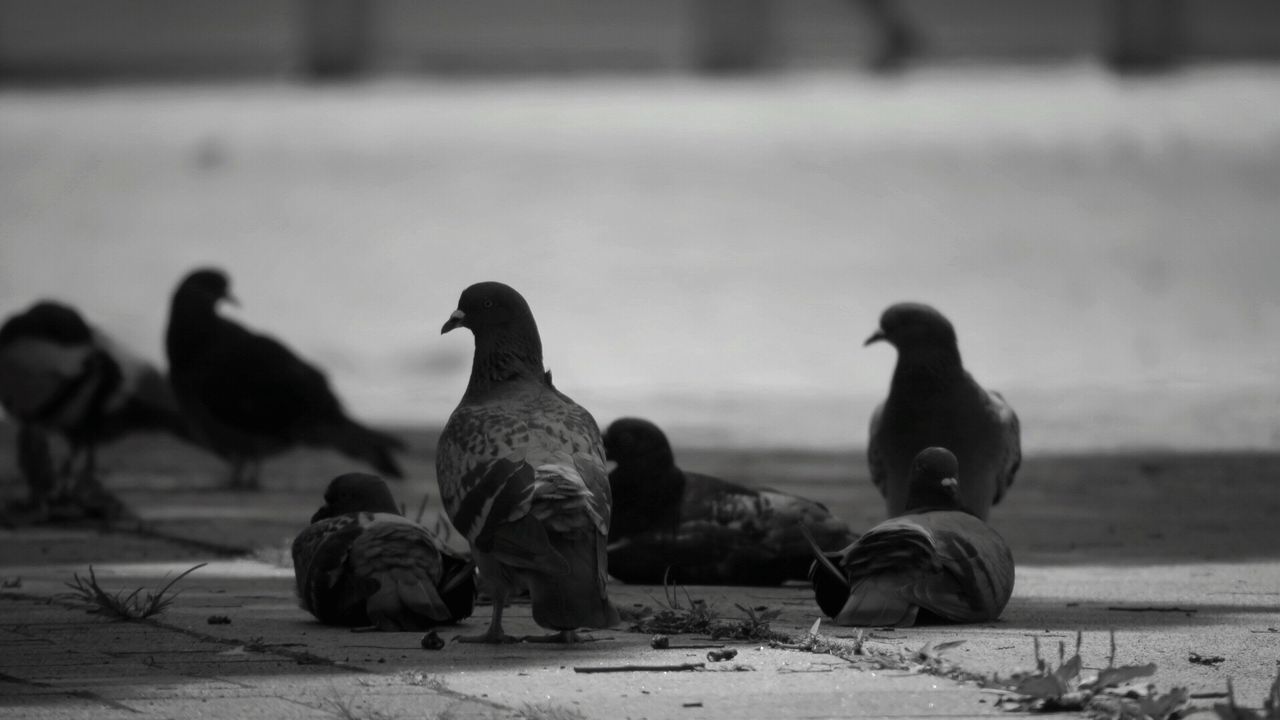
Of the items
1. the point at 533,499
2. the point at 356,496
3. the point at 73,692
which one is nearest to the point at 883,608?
the point at 533,499

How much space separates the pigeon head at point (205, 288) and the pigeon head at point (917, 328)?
3899mm

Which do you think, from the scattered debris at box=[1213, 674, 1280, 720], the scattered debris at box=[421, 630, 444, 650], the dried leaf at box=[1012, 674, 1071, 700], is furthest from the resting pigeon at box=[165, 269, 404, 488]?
the scattered debris at box=[1213, 674, 1280, 720]

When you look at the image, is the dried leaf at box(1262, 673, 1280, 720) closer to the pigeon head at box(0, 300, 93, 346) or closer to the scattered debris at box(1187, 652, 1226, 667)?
the scattered debris at box(1187, 652, 1226, 667)

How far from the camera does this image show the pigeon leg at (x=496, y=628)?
453cm

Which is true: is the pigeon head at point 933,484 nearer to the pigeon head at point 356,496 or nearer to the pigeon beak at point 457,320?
the pigeon beak at point 457,320

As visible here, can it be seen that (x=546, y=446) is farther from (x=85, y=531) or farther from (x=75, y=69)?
(x=75, y=69)

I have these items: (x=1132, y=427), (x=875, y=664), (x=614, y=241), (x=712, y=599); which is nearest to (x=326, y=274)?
(x=614, y=241)

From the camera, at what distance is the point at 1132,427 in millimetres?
10922

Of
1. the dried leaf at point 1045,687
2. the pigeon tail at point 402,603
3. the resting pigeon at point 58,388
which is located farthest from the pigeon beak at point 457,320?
the resting pigeon at point 58,388

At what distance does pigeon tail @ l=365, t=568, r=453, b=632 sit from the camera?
4.73m

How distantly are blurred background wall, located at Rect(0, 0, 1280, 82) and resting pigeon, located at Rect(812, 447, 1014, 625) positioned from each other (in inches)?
433

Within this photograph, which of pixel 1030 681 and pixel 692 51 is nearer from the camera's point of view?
pixel 1030 681

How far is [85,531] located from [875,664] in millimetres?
3931

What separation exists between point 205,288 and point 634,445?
12.8 ft
